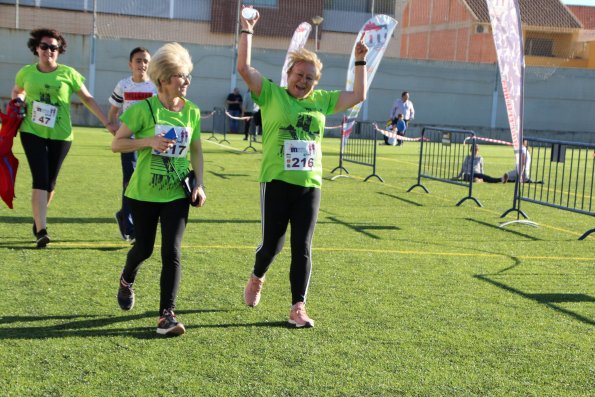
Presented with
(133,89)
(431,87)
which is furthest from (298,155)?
(431,87)

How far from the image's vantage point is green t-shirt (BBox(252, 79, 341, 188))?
5.74m

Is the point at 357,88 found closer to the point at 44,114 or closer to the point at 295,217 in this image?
the point at 295,217

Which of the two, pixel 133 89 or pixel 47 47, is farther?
pixel 133 89

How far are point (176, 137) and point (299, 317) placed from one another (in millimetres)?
1425

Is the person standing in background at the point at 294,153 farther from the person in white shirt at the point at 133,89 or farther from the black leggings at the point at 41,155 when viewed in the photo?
the black leggings at the point at 41,155

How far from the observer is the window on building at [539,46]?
Answer: 40.4 m

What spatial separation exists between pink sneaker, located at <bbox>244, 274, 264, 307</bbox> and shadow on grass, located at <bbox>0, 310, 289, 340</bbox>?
0.39 meters

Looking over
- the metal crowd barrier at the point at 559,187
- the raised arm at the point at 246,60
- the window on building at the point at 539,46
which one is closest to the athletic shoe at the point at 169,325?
the raised arm at the point at 246,60

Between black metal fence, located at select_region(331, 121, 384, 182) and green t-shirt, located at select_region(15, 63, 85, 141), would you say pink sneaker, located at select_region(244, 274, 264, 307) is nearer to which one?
green t-shirt, located at select_region(15, 63, 85, 141)

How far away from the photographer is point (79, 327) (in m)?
5.45

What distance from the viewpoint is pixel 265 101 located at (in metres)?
5.79

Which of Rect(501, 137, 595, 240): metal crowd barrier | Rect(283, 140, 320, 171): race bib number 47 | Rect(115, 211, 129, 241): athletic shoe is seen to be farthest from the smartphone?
Rect(501, 137, 595, 240): metal crowd barrier

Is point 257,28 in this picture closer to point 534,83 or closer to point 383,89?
point 383,89

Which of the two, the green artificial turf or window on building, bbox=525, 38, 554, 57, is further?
window on building, bbox=525, 38, 554, 57
